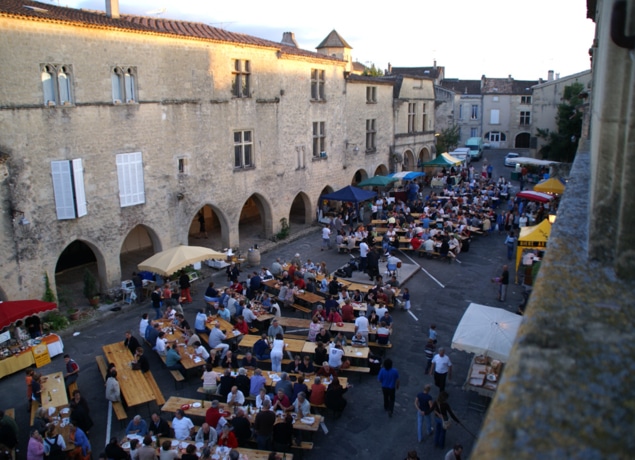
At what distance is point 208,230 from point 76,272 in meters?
7.26

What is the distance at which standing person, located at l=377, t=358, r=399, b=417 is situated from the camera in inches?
434

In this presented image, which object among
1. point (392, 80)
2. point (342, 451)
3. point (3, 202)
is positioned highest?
point (392, 80)

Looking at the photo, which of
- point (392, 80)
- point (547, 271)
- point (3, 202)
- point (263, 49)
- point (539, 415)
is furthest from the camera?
point (392, 80)

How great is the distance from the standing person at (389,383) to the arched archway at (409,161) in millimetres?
30683

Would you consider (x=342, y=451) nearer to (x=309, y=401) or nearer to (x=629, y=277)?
(x=309, y=401)


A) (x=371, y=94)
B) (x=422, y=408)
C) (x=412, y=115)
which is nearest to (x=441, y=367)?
(x=422, y=408)

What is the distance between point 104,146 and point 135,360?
8.41m

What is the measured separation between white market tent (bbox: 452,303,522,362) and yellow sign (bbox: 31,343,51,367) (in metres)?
10.2

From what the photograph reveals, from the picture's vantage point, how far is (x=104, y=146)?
17.8m

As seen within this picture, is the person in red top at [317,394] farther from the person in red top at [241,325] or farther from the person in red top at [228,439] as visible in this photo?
the person in red top at [241,325]

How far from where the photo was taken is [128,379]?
39.4ft

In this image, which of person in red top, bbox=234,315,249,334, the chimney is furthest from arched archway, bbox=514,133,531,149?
person in red top, bbox=234,315,249,334

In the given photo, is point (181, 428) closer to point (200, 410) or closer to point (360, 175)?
point (200, 410)

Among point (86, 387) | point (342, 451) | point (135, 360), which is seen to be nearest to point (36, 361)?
point (86, 387)
